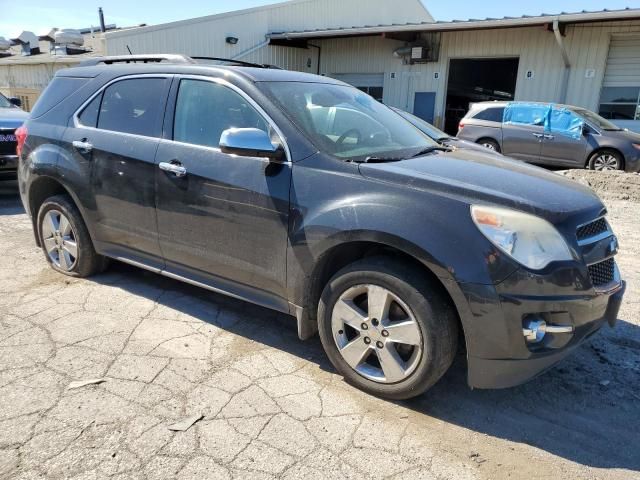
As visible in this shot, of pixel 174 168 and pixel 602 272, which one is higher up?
pixel 174 168

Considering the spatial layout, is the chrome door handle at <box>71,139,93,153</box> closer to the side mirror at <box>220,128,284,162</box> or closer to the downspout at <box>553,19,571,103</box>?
the side mirror at <box>220,128,284,162</box>

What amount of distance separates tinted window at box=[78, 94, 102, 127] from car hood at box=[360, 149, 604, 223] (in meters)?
2.41

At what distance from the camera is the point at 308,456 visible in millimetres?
2391

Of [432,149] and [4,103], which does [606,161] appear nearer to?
[432,149]

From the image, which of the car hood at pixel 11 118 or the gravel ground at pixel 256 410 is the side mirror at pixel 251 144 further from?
the car hood at pixel 11 118

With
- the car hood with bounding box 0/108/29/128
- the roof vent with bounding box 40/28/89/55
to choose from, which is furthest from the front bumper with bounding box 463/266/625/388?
the roof vent with bounding box 40/28/89/55

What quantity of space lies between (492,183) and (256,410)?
5.72 feet

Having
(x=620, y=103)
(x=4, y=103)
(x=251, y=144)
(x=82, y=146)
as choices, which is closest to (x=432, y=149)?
(x=251, y=144)

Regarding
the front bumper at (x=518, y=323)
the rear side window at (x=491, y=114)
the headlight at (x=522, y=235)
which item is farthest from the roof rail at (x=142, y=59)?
the rear side window at (x=491, y=114)

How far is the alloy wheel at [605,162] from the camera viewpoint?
1166 cm

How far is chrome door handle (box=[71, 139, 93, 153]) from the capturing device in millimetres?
3939

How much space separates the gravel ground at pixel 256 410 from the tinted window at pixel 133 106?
1.39 m

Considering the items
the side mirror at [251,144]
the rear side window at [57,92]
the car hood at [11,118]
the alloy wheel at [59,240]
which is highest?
the rear side window at [57,92]

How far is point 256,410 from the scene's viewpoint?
272cm
